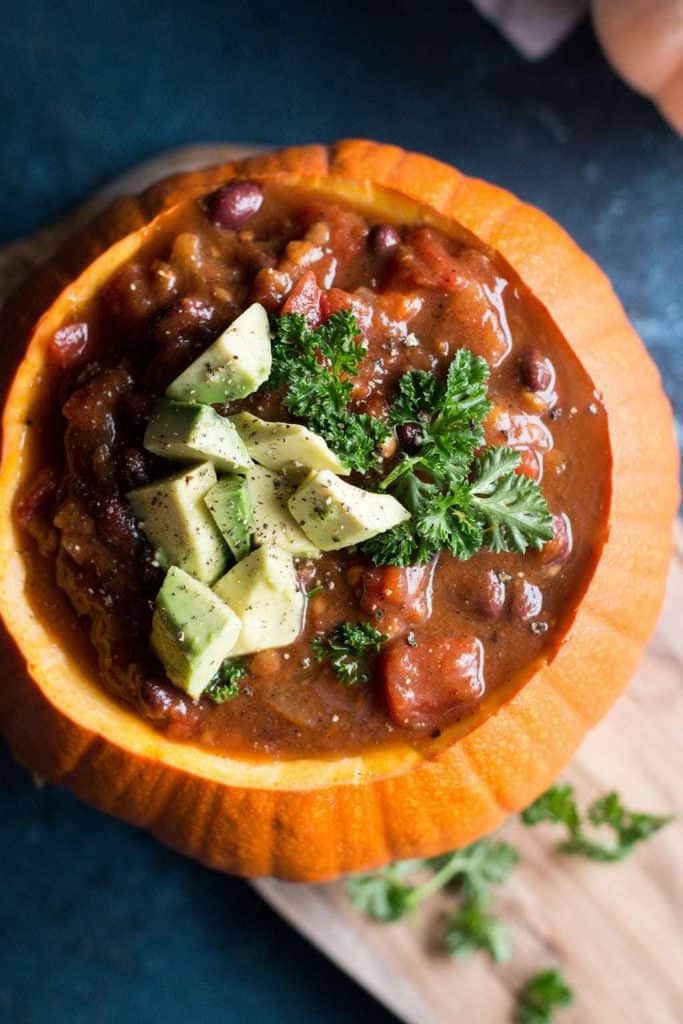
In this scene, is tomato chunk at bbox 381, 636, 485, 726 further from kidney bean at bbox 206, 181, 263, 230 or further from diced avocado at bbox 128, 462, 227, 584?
kidney bean at bbox 206, 181, 263, 230

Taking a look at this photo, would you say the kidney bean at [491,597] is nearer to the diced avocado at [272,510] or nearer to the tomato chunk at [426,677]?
the tomato chunk at [426,677]

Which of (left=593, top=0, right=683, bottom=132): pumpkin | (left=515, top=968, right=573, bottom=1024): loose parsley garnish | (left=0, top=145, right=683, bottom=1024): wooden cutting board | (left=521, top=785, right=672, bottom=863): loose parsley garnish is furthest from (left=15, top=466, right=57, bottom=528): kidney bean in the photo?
(left=593, top=0, right=683, bottom=132): pumpkin

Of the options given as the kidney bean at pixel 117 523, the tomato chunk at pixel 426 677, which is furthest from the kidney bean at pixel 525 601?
the kidney bean at pixel 117 523

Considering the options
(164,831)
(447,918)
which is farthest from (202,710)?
(447,918)

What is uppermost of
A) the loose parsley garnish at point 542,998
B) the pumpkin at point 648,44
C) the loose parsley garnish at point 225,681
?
the pumpkin at point 648,44

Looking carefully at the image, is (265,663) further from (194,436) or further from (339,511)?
(194,436)

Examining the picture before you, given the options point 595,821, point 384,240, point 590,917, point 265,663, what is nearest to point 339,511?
point 265,663

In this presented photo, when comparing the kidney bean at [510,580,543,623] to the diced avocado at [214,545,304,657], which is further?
the kidney bean at [510,580,543,623]
